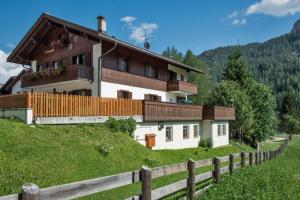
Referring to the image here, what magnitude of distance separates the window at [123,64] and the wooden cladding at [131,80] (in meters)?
0.56

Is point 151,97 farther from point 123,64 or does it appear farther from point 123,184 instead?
point 123,184

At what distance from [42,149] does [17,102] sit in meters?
5.70

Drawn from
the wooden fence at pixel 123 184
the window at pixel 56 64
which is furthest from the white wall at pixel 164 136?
the wooden fence at pixel 123 184

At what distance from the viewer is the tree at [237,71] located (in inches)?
2170

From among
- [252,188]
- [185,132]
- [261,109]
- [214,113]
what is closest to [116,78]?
[185,132]

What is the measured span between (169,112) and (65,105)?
996 centimetres

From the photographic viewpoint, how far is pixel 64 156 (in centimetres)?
1469

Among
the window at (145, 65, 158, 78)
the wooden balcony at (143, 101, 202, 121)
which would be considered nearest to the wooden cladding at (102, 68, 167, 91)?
the window at (145, 65, 158, 78)

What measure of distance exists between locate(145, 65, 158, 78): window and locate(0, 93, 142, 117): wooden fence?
10092 mm

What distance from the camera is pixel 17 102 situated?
19.1 m

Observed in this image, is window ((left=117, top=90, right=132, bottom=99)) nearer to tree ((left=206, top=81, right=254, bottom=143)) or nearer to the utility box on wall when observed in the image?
the utility box on wall

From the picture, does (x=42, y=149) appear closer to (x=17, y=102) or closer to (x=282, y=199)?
(x=17, y=102)

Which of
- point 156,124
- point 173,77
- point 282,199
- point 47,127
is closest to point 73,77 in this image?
point 156,124

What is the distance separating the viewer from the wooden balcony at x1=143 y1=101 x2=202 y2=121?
81.0 feet
